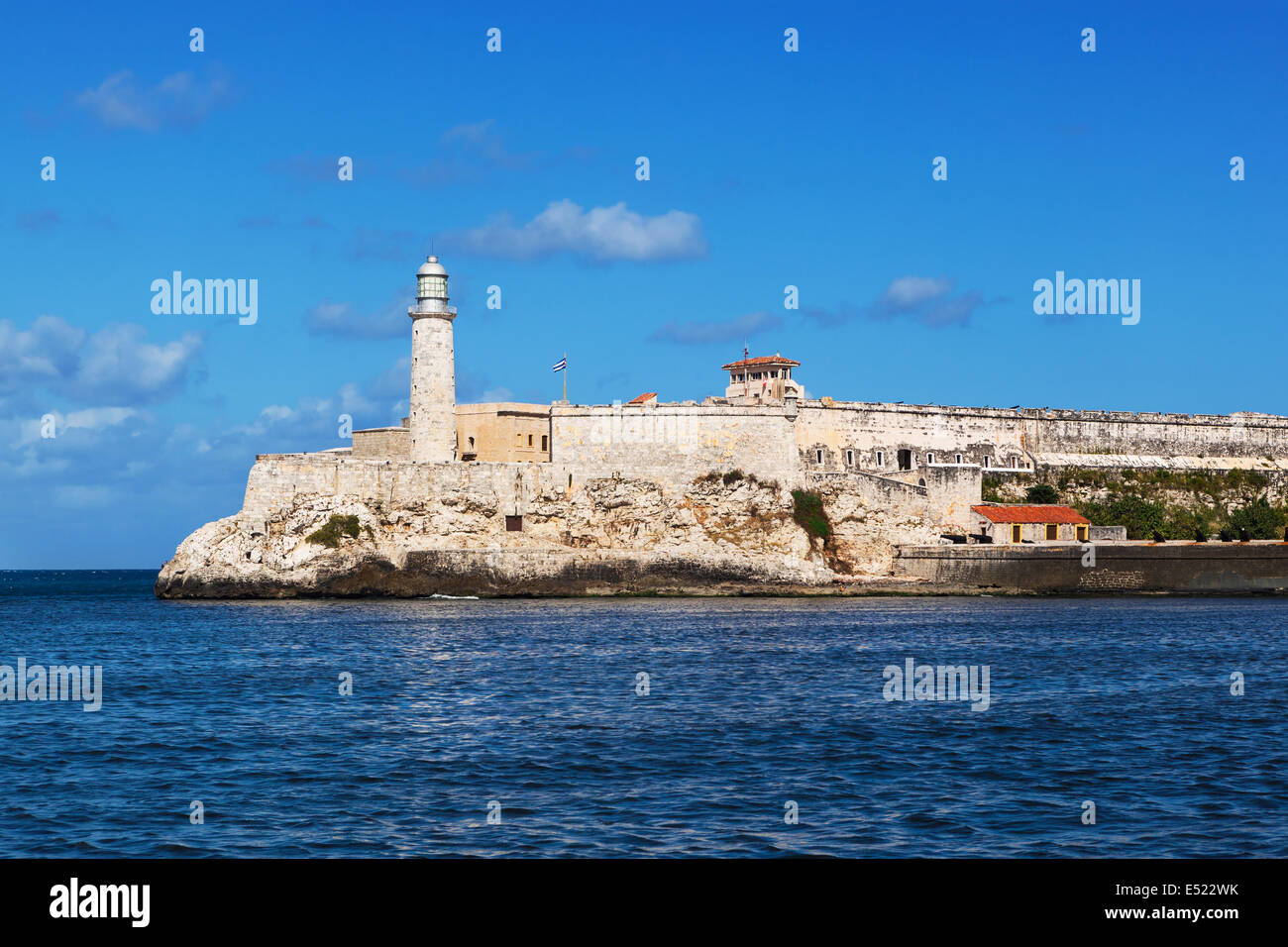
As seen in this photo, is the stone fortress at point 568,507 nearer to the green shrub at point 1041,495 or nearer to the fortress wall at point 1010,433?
the fortress wall at point 1010,433

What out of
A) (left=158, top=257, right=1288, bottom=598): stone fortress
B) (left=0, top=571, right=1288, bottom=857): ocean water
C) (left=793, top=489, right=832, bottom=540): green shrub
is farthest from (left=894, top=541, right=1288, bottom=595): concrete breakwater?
(left=0, top=571, right=1288, bottom=857): ocean water

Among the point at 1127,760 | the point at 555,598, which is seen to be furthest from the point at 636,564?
the point at 1127,760

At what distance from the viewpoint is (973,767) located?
1313 centimetres

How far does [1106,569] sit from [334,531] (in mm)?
27507

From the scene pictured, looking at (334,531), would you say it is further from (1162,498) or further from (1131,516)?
(1162,498)

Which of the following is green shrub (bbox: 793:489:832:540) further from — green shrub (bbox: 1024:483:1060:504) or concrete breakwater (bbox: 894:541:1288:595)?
green shrub (bbox: 1024:483:1060:504)

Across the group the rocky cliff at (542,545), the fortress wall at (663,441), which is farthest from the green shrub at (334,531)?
the fortress wall at (663,441)

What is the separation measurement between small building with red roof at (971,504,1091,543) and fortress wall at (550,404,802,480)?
26.9 ft

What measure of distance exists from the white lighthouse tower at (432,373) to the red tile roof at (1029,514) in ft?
67.9

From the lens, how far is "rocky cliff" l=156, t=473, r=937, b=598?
4184 cm

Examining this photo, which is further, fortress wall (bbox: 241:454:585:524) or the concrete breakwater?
the concrete breakwater

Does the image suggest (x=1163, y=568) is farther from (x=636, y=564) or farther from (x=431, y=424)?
(x=431, y=424)

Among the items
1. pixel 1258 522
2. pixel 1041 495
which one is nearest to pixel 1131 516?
pixel 1041 495

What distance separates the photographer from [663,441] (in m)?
45.3
